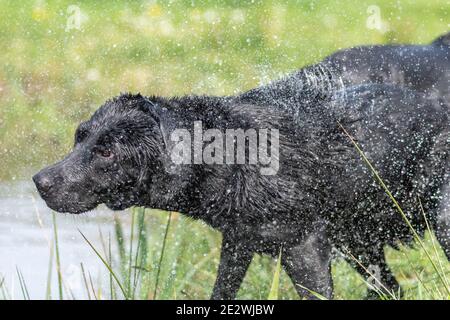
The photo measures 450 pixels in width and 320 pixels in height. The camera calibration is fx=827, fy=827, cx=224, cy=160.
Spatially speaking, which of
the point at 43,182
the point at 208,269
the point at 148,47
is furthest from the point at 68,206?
the point at 148,47

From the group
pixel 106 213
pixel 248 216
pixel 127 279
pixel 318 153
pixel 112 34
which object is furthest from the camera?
pixel 112 34

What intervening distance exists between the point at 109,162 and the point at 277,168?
82 cm

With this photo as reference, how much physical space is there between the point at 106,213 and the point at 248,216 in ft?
10.5

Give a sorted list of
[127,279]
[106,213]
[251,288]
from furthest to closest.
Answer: [106,213]
[251,288]
[127,279]

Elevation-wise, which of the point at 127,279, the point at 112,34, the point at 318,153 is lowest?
the point at 127,279

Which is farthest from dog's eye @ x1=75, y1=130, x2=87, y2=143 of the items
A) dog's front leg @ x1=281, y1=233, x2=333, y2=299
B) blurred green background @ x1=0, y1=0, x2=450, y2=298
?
blurred green background @ x1=0, y1=0, x2=450, y2=298

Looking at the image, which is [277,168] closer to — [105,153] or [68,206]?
[105,153]

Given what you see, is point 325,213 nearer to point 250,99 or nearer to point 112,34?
point 250,99

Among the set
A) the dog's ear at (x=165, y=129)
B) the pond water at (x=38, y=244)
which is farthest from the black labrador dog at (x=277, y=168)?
the pond water at (x=38, y=244)

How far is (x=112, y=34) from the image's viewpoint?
963cm

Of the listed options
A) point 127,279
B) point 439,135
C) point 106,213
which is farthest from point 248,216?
point 106,213

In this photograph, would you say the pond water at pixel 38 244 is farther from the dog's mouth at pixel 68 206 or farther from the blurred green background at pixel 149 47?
the dog's mouth at pixel 68 206

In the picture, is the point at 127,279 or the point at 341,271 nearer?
the point at 127,279

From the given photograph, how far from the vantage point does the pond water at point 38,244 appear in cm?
550
